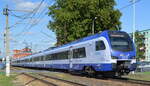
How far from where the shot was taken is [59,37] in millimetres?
47844

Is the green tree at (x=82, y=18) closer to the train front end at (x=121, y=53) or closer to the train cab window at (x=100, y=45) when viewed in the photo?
the train cab window at (x=100, y=45)

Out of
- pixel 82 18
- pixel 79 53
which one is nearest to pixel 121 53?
pixel 79 53

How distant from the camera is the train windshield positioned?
65.5ft

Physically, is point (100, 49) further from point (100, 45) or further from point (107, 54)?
point (107, 54)

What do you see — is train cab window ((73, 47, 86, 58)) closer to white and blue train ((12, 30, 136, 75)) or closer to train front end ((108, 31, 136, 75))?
white and blue train ((12, 30, 136, 75))

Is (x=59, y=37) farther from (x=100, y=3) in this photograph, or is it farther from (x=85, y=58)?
(x=85, y=58)

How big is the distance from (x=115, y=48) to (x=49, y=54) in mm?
19534

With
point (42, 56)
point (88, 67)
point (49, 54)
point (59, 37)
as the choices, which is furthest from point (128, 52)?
point (59, 37)

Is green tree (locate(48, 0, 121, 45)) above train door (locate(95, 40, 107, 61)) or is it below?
above

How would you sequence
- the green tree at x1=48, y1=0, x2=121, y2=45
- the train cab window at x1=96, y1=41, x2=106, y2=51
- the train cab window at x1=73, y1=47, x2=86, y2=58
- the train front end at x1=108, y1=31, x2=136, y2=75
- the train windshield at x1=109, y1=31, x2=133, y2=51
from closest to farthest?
the train front end at x1=108, y1=31, x2=136, y2=75 < the train windshield at x1=109, y1=31, x2=133, y2=51 < the train cab window at x1=96, y1=41, x2=106, y2=51 < the train cab window at x1=73, y1=47, x2=86, y2=58 < the green tree at x1=48, y1=0, x2=121, y2=45

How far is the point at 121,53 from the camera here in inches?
775

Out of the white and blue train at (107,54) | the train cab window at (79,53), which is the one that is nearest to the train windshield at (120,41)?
the white and blue train at (107,54)

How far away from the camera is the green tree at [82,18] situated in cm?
4444

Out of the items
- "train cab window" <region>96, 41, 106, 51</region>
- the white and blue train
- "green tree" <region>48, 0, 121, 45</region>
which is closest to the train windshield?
the white and blue train
